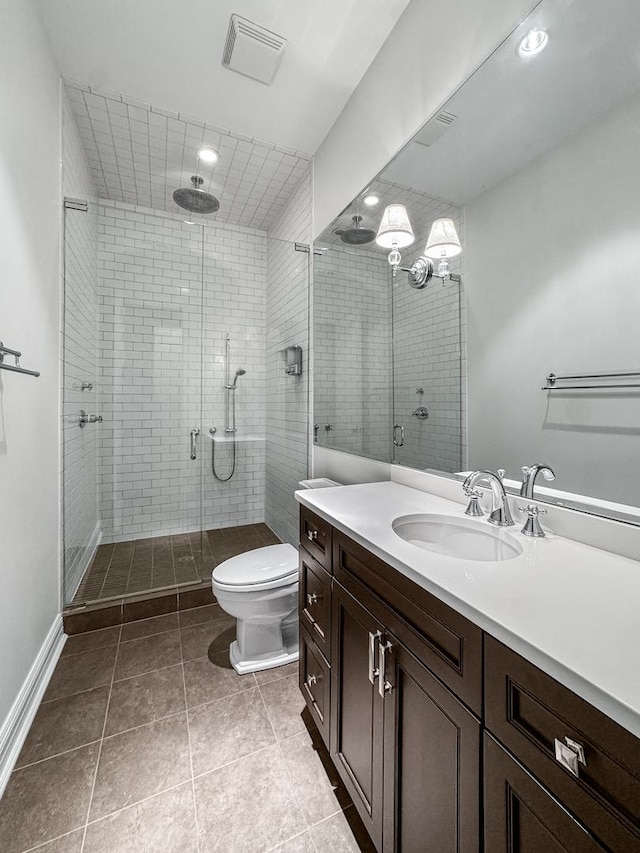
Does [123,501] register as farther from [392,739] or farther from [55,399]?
[392,739]

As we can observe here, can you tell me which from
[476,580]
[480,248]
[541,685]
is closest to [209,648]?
[476,580]

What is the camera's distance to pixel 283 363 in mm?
2975

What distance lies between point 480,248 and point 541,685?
1.26 m

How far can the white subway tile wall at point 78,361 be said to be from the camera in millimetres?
2102

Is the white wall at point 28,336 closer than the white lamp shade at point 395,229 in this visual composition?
Yes

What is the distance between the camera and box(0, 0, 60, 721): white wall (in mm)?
1312

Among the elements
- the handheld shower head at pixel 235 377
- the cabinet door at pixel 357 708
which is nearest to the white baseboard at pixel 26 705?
the cabinet door at pixel 357 708

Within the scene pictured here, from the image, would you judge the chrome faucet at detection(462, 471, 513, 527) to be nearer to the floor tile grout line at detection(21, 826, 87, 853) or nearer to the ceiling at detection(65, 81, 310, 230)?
the floor tile grout line at detection(21, 826, 87, 853)

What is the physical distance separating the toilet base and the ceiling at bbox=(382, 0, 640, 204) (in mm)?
2159

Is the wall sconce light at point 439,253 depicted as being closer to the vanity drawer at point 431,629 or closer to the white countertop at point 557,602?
the white countertop at point 557,602

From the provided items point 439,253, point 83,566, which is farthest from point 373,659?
point 83,566

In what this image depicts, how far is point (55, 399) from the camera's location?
1968 millimetres

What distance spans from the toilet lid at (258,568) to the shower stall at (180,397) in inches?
28.8

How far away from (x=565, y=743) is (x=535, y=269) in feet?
3.66
